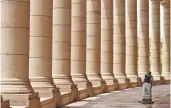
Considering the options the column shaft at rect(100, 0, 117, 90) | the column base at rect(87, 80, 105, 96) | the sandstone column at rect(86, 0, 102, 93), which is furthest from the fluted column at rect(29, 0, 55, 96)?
the column shaft at rect(100, 0, 117, 90)

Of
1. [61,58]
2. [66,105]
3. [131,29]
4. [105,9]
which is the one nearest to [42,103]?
[66,105]

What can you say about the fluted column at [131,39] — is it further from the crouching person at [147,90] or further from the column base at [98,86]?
the crouching person at [147,90]


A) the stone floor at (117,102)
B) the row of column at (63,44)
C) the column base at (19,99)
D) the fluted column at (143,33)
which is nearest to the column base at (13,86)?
the row of column at (63,44)

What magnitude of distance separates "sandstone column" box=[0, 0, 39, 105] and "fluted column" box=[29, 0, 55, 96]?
14.8 metres

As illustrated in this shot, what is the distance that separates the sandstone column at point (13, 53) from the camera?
6312 centimetres

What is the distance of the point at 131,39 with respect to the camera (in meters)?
180

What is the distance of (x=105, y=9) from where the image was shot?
486 feet

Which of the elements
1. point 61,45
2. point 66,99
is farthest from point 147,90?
point 61,45

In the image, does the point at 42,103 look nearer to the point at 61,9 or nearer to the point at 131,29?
the point at 61,9

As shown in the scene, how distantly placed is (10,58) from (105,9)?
286ft

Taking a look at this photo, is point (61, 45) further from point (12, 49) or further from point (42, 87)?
point (12, 49)

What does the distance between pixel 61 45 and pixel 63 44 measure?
1.64 ft

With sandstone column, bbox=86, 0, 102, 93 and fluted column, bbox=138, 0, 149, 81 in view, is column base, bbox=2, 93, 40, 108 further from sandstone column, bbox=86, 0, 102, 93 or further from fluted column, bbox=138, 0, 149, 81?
fluted column, bbox=138, 0, 149, 81

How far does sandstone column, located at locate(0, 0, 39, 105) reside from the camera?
2485 inches
